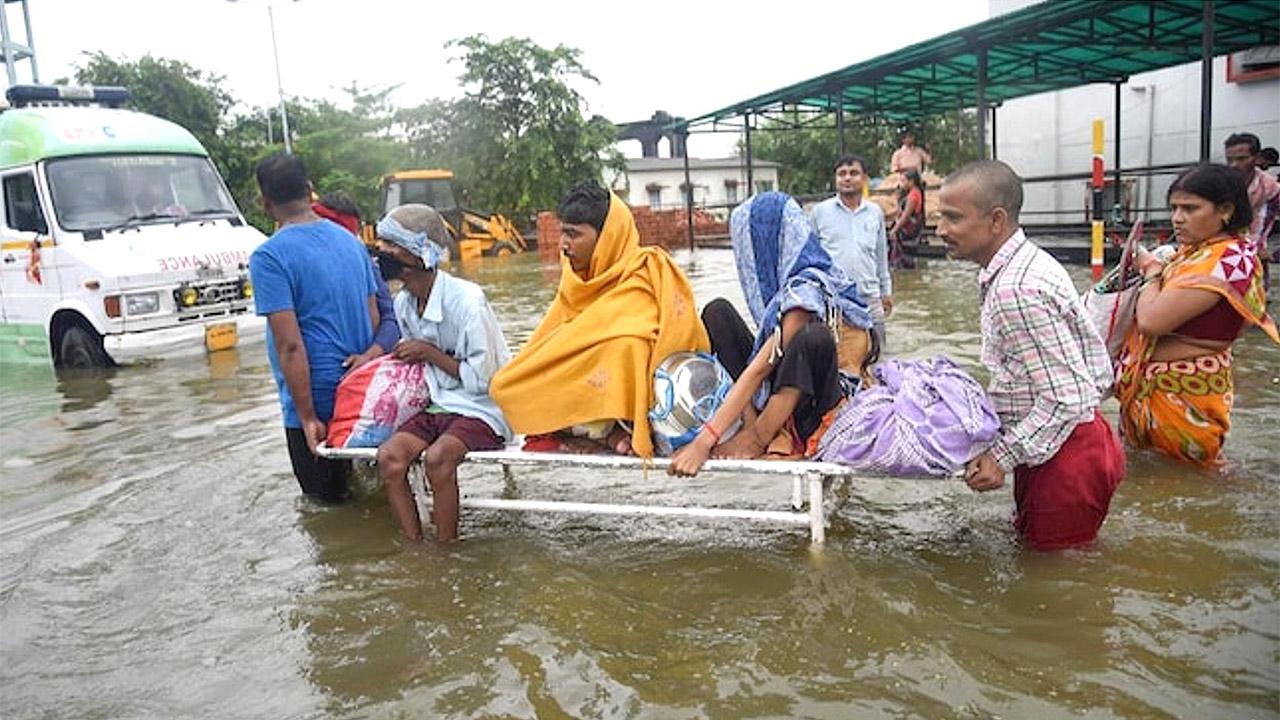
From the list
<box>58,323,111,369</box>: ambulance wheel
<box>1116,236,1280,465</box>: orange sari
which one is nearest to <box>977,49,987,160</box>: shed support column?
<box>1116,236,1280,465</box>: orange sari

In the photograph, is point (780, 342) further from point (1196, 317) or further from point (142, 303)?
point (142, 303)

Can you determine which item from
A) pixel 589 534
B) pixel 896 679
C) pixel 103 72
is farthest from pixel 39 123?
pixel 103 72

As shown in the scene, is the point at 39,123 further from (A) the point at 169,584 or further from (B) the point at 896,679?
(B) the point at 896,679

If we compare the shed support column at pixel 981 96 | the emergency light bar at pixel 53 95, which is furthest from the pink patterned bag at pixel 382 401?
the shed support column at pixel 981 96

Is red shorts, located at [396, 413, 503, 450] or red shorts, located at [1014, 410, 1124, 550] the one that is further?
red shorts, located at [396, 413, 503, 450]

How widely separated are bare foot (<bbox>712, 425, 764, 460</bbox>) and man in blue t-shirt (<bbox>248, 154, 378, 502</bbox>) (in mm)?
1811

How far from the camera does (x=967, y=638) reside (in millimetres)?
2809

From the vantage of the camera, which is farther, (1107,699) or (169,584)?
(169,584)

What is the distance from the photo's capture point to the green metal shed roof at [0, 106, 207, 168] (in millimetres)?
8969

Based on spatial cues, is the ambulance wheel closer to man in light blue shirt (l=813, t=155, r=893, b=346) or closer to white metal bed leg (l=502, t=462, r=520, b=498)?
white metal bed leg (l=502, t=462, r=520, b=498)

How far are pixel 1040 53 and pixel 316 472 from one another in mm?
11785

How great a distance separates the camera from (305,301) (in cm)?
412

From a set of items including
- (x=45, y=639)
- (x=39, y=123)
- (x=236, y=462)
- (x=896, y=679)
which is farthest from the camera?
(x=39, y=123)

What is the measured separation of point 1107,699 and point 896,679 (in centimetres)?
54
